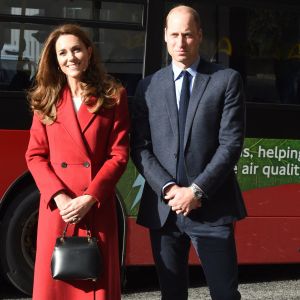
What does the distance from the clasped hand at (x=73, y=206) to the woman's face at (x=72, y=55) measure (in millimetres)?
604

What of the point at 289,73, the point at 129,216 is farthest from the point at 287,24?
the point at 129,216

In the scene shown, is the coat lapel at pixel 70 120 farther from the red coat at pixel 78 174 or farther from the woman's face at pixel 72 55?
the woman's face at pixel 72 55

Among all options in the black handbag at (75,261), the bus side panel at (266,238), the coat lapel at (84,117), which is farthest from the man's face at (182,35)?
the bus side panel at (266,238)

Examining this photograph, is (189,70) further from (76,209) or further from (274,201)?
(274,201)

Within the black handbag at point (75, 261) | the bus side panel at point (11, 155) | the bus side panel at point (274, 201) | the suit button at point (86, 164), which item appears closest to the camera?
the black handbag at point (75, 261)

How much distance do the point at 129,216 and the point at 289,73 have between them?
1878 millimetres

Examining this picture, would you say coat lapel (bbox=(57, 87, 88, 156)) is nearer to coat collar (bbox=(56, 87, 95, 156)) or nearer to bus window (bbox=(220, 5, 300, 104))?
coat collar (bbox=(56, 87, 95, 156))

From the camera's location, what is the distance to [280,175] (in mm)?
6855

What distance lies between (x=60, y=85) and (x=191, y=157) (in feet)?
2.43

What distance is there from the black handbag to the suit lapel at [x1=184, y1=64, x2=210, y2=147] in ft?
2.35

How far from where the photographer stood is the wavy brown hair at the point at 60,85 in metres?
3.93

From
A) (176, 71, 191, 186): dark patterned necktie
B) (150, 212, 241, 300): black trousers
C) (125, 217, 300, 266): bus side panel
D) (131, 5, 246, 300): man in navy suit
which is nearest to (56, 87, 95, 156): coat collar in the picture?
(131, 5, 246, 300): man in navy suit

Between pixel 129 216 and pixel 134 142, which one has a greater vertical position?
pixel 134 142

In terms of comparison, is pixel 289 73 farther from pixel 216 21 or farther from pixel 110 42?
pixel 110 42
